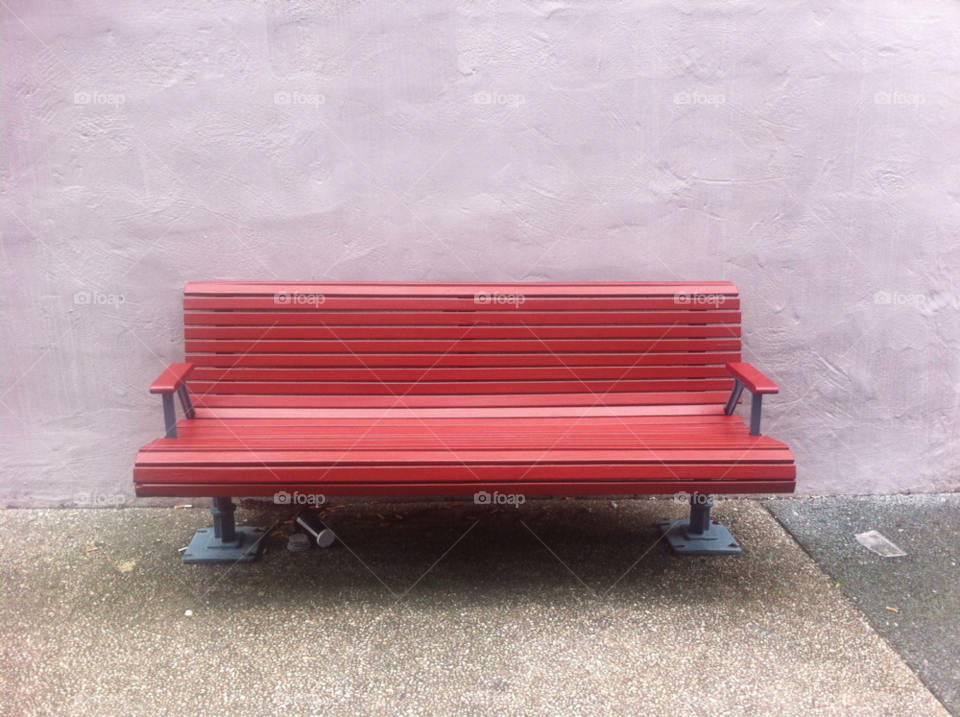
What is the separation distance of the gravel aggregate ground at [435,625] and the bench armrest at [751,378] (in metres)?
0.79

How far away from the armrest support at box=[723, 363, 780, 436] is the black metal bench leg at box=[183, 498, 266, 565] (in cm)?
215

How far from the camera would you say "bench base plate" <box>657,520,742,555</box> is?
10.5ft

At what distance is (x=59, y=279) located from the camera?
339cm

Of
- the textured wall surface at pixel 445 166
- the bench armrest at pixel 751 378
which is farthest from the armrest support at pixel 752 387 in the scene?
the textured wall surface at pixel 445 166

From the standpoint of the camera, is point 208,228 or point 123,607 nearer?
point 123,607

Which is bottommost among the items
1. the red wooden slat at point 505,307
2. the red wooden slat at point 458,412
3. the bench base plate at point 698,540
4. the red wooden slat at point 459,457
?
the bench base plate at point 698,540

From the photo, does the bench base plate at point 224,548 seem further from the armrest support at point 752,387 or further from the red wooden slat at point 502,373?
the armrest support at point 752,387

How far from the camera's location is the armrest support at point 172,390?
2.82 m

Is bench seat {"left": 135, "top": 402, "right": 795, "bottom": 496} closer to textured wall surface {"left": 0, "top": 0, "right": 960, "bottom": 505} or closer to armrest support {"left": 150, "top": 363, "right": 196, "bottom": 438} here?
armrest support {"left": 150, "top": 363, "right": 196, "bottom": 438}

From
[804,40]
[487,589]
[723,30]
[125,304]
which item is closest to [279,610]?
[487,589]

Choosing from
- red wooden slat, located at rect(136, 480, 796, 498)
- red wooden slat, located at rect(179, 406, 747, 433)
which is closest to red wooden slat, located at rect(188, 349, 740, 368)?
red wooden slat, located at rect(179, 406, 747, 433)

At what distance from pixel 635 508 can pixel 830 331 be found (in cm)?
131

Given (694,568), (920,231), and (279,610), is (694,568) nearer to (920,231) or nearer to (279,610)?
(279,610)

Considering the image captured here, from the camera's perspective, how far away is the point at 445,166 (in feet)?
11.1
